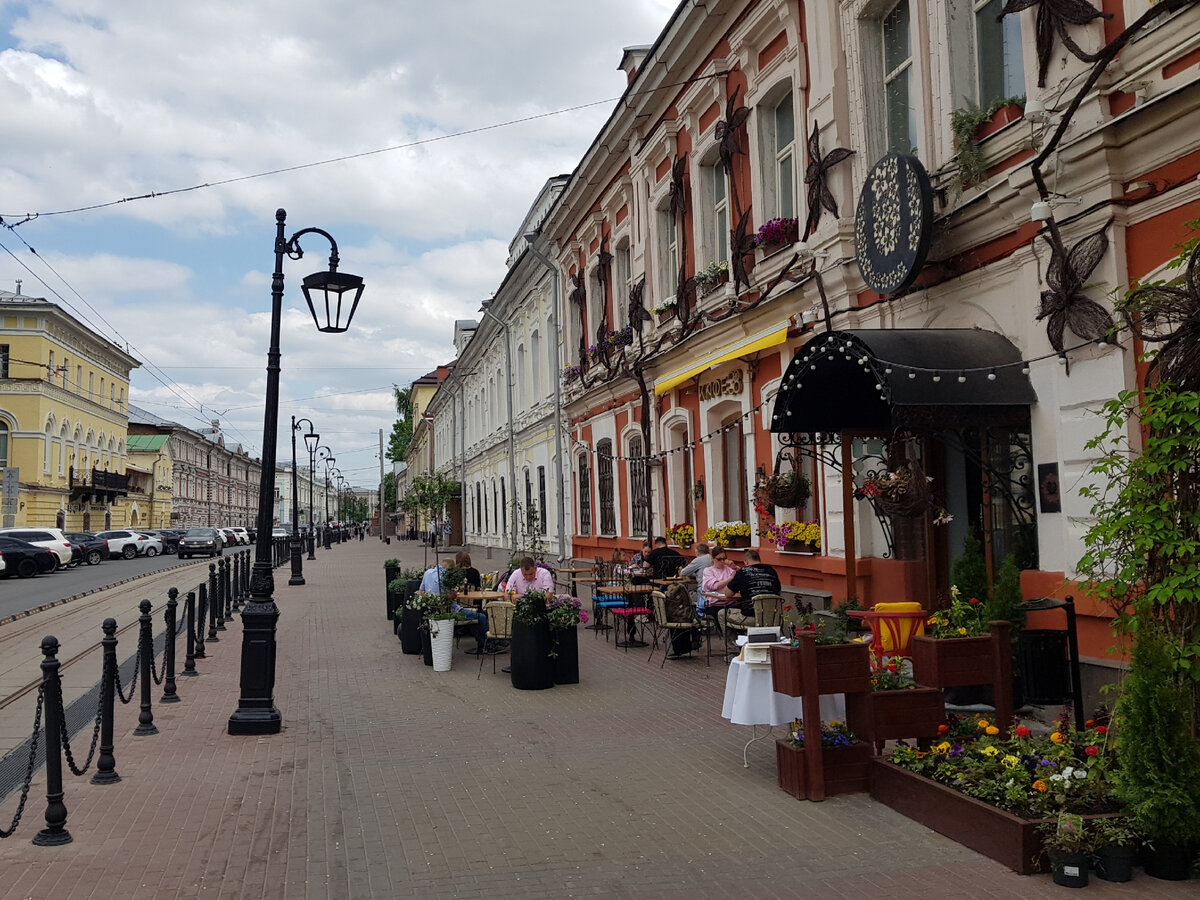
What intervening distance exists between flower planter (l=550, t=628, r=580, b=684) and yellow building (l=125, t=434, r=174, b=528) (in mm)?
77362

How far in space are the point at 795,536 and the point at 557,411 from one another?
14239 mm

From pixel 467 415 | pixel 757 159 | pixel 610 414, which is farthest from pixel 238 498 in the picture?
pixel 757 159

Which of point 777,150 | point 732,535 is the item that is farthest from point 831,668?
point 777,150

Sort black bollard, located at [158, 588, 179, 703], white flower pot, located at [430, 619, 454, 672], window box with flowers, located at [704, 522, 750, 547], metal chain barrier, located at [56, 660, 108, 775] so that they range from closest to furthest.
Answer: metal chain barrier, located at [56, 660, 108, 775] < black bollard, located at [158, 588, 179, 703] < white flower pot, located at [430, 619, 454, 672] < window box with flowers, located at [704, 522, 750, 547]

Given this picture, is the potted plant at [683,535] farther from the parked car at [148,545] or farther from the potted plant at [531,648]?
the parked car at [148,545]

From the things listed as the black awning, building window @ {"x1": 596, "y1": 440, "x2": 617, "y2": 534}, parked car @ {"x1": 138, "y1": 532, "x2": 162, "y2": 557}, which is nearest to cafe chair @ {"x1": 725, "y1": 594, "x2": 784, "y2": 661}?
the black awning

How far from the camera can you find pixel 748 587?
12.3 m

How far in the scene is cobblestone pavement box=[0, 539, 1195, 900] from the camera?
507cm

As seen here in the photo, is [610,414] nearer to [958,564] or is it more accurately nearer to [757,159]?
[757,159]

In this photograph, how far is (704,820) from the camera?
609 cm

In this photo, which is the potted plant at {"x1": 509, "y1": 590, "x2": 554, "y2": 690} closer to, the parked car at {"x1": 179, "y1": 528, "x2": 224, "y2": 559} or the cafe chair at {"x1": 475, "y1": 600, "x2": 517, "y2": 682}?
the cafe chair at {"x1": 475, "y1": 600, "x2": 517, "y2": 682}

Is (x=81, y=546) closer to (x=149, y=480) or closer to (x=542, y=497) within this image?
(x=542, y=497)

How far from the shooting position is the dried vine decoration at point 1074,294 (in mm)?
8000

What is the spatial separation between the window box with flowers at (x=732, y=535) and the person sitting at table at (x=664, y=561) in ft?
3.05
